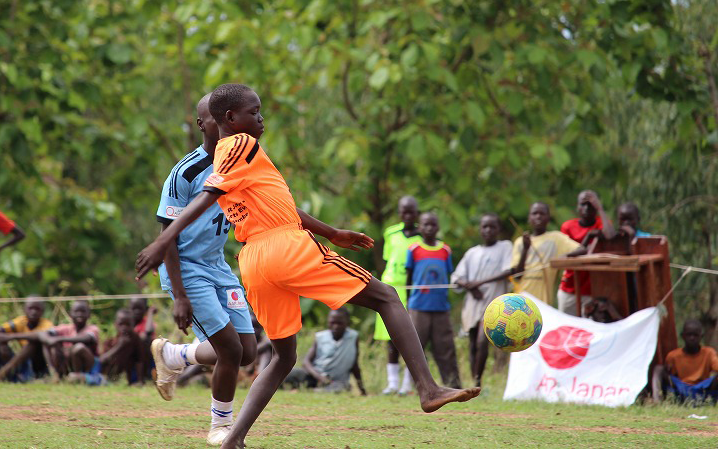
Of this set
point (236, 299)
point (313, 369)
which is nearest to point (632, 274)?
point (313, 369)

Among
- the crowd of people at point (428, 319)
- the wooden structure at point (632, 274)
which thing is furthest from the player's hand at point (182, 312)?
the crowd of people at point (428, 319)

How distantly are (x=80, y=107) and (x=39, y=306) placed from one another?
14.7 ft

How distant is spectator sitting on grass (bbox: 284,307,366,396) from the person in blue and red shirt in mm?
841

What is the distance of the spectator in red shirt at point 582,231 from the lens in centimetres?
925

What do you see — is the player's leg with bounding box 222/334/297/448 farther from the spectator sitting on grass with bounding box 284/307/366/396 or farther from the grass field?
the spectator sitting on grass with bounding box 284/307/366/396

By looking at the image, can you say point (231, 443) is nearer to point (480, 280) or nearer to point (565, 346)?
point (565, 346)

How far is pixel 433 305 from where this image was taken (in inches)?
383

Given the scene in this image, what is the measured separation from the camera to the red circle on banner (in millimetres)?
8703

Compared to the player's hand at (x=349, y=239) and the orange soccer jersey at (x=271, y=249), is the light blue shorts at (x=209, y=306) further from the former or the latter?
the player's hand at (x=349, y=239)

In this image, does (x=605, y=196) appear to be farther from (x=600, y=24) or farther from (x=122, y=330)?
(x=122, y=330)

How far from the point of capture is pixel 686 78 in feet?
36.8

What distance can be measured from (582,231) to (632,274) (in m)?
0.84

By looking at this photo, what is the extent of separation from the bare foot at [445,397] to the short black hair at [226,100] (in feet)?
6.11

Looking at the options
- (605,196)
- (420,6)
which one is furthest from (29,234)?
(605,196)
